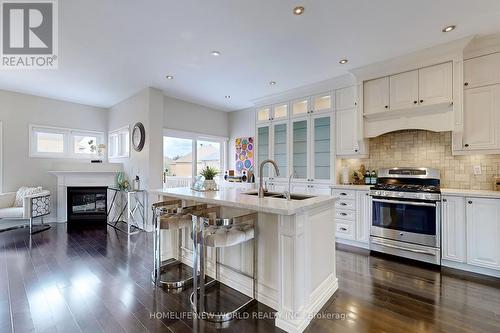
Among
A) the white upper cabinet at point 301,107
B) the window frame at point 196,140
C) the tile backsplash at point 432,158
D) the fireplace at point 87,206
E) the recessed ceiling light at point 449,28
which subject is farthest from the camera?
the window frame at point 196,140

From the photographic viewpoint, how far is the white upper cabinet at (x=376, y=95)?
3473mm

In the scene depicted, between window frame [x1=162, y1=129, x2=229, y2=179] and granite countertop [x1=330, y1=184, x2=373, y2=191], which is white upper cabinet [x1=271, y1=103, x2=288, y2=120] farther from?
window frame [x1=162, y1=129, x2=229, y2=179]

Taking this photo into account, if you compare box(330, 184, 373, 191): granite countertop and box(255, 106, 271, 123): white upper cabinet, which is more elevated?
box(255, 106, 271, 123): white upper cabinet

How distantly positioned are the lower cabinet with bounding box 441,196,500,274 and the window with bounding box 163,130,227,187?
4819 millimetres

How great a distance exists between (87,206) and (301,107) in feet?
16.8

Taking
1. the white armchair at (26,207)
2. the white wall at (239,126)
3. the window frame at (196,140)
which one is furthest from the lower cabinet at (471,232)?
the white armchair at (26,207)

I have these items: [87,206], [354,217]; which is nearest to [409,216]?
[354,217]

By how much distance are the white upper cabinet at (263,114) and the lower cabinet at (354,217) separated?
7.04 feet

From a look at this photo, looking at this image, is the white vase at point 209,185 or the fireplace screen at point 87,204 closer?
the white vase at point 209,185

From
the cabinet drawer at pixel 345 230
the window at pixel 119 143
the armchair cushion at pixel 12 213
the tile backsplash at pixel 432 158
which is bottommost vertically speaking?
the cabinet drawer at pixel 345 230

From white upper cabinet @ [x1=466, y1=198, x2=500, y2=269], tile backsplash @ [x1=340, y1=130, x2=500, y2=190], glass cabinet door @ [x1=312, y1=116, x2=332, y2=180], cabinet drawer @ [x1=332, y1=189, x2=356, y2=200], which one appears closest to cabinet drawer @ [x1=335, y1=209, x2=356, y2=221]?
cabinet drawer @ [x1=332, y1=189, x2=356, y2=200]

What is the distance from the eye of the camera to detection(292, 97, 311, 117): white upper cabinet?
443 centimetres

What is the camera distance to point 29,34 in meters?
2.72

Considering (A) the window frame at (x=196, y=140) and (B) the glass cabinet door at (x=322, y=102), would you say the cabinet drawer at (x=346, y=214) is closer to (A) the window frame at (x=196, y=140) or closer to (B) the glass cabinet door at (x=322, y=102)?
(B) the glass cabinet door at (x=322, y=102)
